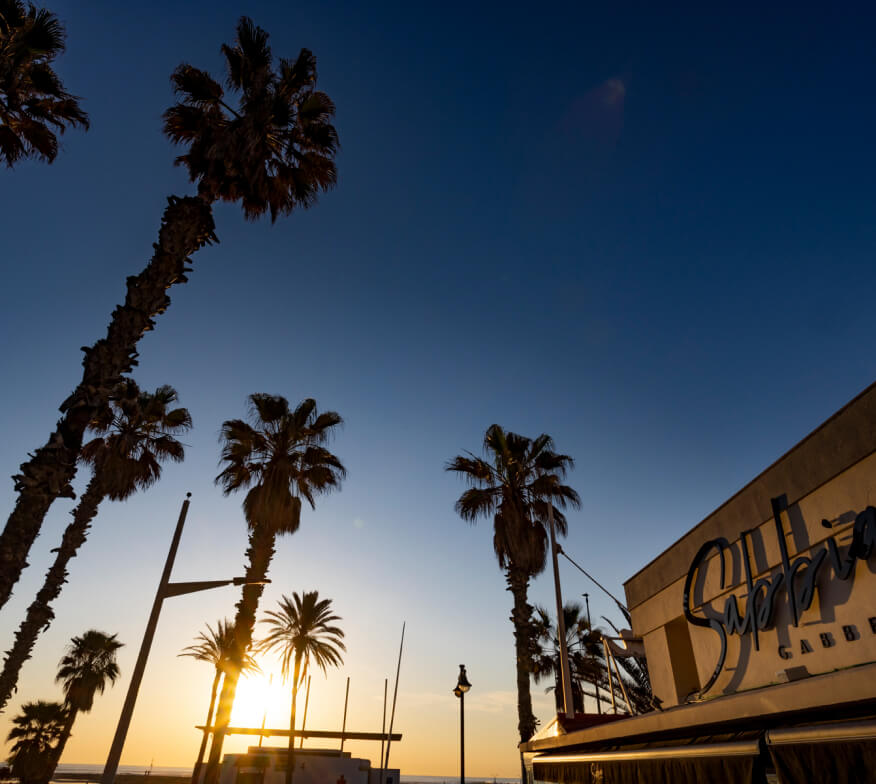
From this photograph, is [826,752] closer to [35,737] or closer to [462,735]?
[462,735]

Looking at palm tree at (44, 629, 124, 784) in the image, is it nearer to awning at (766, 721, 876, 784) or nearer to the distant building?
the distant building

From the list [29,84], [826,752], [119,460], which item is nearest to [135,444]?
[119,460]

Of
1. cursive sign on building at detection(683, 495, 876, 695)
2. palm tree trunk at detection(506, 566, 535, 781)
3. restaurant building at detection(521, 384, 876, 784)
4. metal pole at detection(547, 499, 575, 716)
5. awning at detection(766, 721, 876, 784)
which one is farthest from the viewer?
palm tree trunk at detection(506, 566, 535, 781)

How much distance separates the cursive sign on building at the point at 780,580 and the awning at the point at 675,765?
2.36 meters

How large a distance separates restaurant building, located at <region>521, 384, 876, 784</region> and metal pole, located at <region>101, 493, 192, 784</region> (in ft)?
26.3

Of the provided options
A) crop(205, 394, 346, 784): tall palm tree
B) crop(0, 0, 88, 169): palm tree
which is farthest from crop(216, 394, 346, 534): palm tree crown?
crop(0, 0, 88, 169): palm tree

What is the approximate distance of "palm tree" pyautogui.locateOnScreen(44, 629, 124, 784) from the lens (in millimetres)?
34531

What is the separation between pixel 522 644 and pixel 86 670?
30070 mm

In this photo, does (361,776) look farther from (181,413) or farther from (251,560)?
(181,413)

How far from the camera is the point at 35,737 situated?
33.1 m

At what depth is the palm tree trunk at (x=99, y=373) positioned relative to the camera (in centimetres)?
827

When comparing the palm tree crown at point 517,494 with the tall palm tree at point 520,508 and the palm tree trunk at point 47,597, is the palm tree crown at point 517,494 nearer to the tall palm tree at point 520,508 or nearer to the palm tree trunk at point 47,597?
the tall palm tree at point 520,508

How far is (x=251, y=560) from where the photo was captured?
22.2 meters

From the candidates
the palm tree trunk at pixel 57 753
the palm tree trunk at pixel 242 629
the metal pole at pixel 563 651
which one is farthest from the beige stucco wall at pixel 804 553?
the palm tree trunk at pixel 57 753
